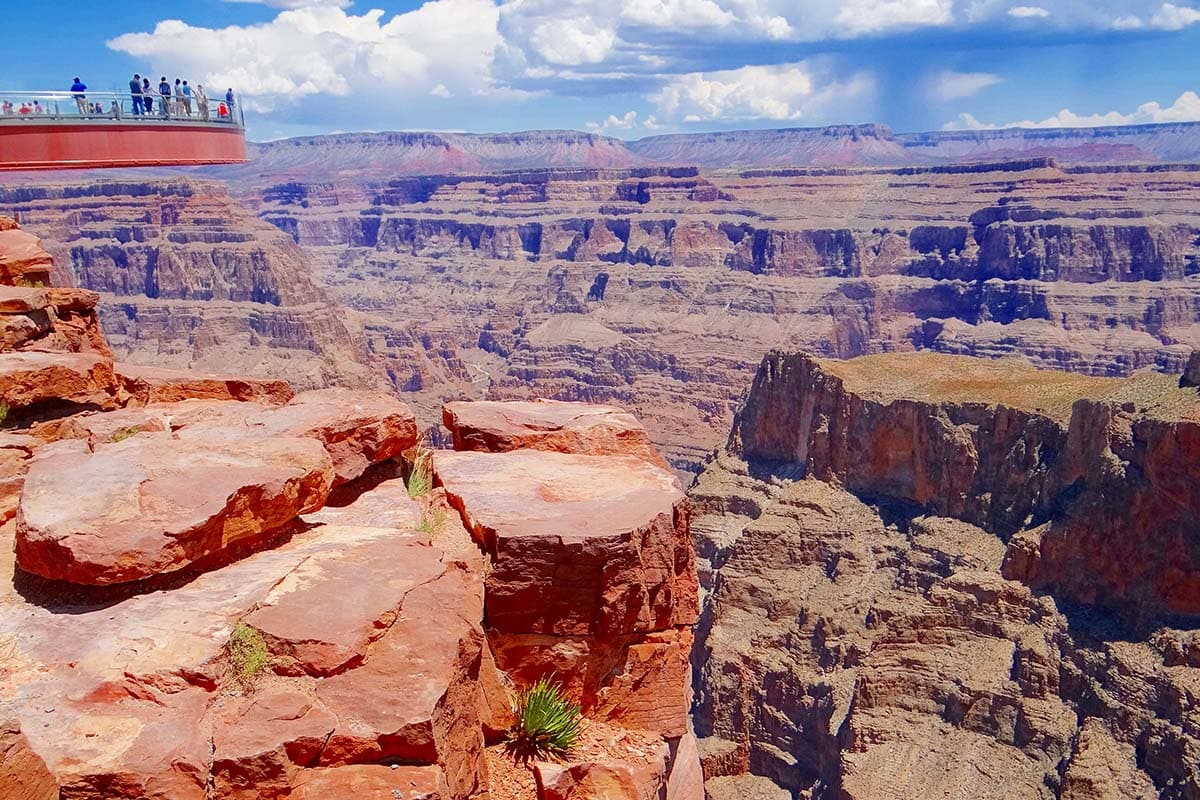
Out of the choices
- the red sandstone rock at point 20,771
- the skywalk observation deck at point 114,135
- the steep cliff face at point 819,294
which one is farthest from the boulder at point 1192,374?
the steep cliff face at point 819,294

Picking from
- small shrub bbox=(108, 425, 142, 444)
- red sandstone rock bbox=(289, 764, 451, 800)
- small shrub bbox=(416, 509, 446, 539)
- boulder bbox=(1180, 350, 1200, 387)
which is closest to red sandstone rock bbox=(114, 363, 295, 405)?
small shrub bbox=(108, 425, 142, 444)

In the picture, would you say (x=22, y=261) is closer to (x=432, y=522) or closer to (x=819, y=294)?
(x=432, y=522)

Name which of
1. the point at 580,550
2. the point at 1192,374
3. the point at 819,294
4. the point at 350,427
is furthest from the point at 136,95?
the point at 819,294

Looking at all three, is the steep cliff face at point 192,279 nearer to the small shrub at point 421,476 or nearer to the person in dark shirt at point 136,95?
the person in dark shirt at point 136,95

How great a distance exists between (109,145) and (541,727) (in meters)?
19.5

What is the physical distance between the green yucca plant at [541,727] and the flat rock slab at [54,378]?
21.7ft

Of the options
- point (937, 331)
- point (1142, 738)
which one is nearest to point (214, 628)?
point (1142, 738)

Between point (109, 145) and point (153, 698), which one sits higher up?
point (109, 145)

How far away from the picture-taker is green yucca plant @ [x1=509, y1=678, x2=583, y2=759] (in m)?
8.84

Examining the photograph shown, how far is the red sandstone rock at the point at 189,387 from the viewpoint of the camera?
13547 millimetres

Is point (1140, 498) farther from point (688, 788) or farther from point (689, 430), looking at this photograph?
point (689, 430)

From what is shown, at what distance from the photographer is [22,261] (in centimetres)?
1509

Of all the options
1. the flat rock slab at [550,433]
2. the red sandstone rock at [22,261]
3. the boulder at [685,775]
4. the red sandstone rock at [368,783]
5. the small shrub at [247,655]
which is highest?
the red sandstone rock at [22,261]

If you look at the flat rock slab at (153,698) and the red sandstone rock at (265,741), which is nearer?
the flat rock slab at (153,698)
